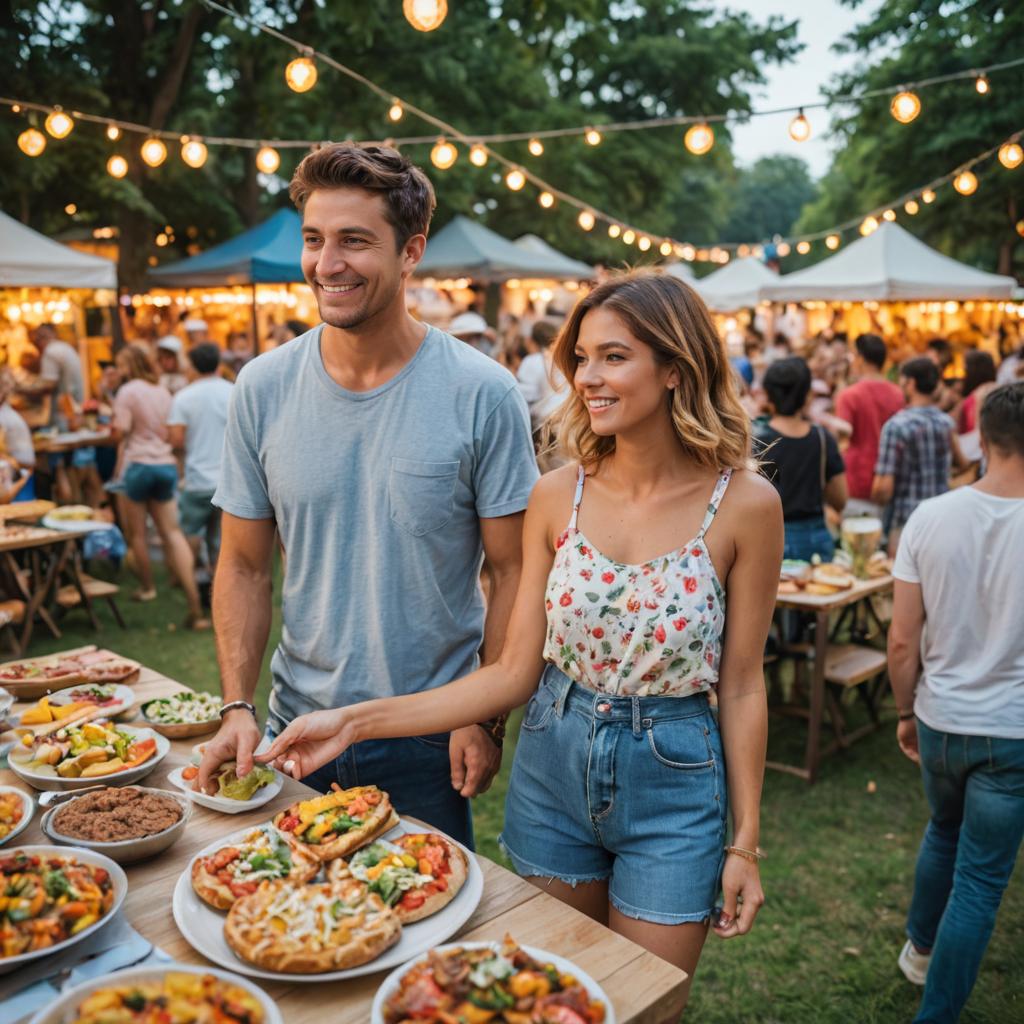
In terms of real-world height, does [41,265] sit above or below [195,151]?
below

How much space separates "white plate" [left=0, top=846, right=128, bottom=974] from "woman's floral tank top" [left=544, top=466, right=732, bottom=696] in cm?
93

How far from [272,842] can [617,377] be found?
111 cm

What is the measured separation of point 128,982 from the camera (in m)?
1.34

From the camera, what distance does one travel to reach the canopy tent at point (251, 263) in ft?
43.1

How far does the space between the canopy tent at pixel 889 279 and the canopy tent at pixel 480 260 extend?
3.32m

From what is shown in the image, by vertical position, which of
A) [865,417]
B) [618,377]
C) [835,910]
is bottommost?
[835,910]

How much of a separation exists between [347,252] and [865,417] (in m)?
5.55

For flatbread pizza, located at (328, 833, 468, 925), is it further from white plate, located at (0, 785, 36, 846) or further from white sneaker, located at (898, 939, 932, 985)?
white sneaker, located at (898, 939, 932, 985)

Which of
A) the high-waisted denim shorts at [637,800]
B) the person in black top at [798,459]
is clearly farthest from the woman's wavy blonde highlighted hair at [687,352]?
the person in black top at [798,459]

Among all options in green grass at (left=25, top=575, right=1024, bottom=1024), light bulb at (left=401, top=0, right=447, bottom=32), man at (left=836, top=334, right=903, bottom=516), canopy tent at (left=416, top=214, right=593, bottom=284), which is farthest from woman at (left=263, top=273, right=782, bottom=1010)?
canopy tent at (left=416, top=214, right=593, bottom=284)

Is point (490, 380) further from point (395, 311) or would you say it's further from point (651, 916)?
point (651, 916)

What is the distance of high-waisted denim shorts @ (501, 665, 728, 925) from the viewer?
75.6 inches

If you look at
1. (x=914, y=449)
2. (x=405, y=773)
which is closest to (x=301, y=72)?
(x=914, y=449)

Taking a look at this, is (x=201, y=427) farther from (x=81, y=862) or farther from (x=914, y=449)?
(x=81, y=862)
